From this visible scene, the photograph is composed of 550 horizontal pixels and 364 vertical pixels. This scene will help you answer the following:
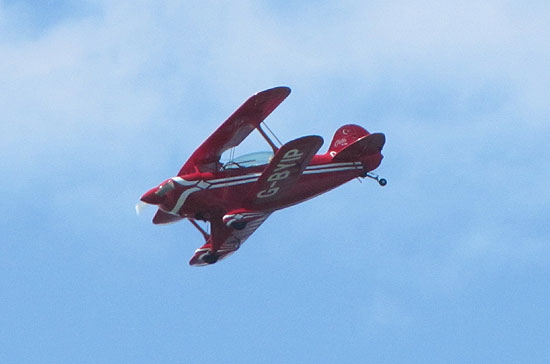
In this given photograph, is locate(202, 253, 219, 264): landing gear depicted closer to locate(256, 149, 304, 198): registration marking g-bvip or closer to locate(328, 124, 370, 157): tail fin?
locate(256, 149, 304, 198): registration marking g-bvip

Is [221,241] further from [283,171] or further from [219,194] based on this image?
[283,171]

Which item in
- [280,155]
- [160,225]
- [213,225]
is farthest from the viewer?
[160,225]

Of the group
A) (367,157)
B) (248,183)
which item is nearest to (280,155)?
(248,183)

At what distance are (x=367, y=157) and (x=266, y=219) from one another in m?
3.50

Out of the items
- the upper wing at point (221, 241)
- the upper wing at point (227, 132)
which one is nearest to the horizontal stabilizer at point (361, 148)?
the upper wing at point (227, 132)

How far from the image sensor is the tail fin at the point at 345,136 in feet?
118

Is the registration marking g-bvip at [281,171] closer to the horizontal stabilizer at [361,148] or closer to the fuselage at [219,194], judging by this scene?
the fuselage at [219,194]

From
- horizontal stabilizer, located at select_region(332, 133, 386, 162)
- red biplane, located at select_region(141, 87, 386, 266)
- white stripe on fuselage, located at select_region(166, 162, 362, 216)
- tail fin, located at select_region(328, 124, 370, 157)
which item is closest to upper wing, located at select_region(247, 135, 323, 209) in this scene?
red biplane, located at select_region(141, 87, 386, 266)

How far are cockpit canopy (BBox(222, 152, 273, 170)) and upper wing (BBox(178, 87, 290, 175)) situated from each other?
1.42 feet

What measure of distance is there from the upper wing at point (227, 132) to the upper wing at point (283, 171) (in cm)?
150

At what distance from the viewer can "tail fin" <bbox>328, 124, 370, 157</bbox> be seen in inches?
1414

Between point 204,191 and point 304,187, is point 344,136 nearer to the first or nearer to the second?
point 304,187

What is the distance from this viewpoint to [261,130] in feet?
110

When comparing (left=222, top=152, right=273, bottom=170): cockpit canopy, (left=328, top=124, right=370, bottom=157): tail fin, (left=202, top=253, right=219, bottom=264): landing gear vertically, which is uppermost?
(left=328, top=124, right=370, bottom=157): tail fin
